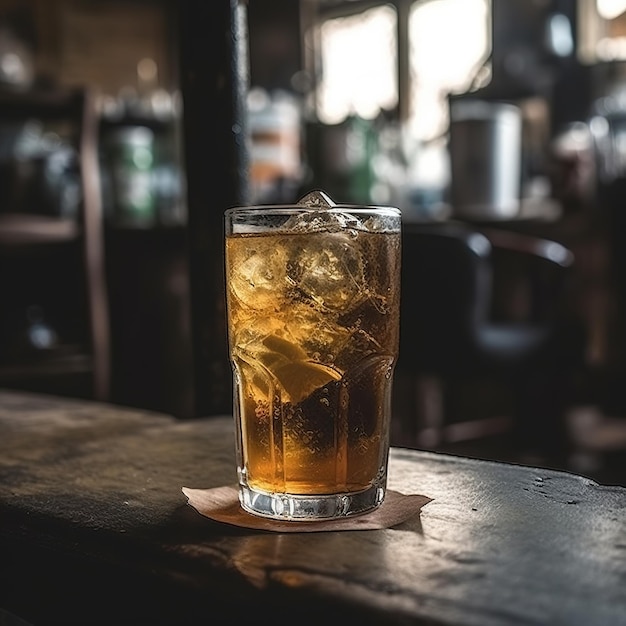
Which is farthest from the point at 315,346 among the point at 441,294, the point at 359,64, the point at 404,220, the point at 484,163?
the point at 359,64

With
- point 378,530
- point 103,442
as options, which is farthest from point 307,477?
point 103,442

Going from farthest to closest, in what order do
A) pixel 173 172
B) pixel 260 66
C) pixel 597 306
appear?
1. pixel 260 66
2. pixel 173 172
3. pixel 597 306

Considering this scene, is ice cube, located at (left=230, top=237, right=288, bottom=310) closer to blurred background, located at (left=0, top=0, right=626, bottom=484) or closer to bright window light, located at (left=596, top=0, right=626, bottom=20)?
blurred background, located at (left=0, top=0, right=626, bottom=484)

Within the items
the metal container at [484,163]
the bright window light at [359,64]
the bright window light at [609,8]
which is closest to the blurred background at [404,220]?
the metal container at [484,163]

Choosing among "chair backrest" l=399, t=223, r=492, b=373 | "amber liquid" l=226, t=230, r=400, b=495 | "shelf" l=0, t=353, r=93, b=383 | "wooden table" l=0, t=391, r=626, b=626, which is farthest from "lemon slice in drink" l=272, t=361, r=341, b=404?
"shelf" l=0, t=353, r=93, b=383

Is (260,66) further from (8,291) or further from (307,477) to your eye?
(307,477)

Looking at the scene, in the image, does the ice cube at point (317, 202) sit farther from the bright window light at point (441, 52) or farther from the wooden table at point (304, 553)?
the bright window light at point (441, 52)
